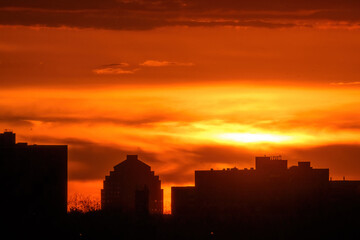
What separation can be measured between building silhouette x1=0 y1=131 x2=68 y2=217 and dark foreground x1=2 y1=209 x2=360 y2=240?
921cm

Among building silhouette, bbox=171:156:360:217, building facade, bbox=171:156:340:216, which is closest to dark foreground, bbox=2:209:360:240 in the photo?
building silhouette, bbox=171:156:360:217

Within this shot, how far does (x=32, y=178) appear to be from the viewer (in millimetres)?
145125

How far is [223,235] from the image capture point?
9769 cm

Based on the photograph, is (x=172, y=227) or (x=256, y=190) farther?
(x=256, y=190)

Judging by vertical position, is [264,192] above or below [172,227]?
above

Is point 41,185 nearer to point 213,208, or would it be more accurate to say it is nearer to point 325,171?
point 213,208

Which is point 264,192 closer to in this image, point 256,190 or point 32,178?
point 256,190

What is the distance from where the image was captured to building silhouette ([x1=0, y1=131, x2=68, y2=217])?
114 metres

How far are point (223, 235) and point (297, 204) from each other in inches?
750

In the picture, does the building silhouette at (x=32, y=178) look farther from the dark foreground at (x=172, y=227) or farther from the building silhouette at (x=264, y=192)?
the building silhouette at (x=264, y=192)

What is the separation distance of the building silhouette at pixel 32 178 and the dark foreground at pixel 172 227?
9208 millimetres

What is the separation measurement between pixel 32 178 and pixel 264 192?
30.4 metres

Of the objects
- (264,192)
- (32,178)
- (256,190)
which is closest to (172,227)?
(32,178)

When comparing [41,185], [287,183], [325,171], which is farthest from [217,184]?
[41,185]
